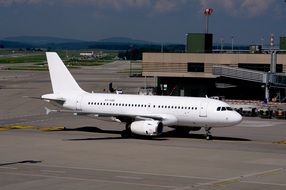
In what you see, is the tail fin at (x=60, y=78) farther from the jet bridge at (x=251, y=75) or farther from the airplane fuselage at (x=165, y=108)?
the jet bridge at (x=251, y=75)

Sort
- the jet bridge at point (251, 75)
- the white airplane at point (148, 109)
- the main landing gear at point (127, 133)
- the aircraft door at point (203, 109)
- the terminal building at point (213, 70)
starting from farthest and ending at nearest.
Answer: the terminal building at point (213, 70) → the jet bridge at point (251, 75) → the main landing gear at point (127, 133) → the aircraft door at point (203, 109) → the white airplane at point (148, 109)

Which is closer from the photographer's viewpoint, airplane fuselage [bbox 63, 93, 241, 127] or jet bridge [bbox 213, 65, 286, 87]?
airplane fuselage [bbox 63, 93, 241, 127]

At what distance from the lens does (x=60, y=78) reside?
64000 mm

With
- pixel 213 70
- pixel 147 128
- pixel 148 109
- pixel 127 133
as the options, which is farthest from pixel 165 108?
pixel 213 70

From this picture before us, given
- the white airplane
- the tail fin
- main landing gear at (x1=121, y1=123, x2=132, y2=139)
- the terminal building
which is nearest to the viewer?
the white airplane

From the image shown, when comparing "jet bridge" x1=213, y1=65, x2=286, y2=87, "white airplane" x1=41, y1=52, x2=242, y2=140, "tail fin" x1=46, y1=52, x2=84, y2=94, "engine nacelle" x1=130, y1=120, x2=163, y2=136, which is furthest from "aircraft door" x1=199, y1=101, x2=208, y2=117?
"jet bridge" x1=213, y1=65, x2=286, y2=87

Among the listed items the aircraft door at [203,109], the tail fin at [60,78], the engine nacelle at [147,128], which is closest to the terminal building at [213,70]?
the tail fin at [60,78]

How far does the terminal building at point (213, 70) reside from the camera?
9531 cm

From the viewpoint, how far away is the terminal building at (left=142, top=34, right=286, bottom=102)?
9531cm

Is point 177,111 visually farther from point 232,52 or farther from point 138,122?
point 232,52

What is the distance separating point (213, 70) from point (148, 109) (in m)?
39.6

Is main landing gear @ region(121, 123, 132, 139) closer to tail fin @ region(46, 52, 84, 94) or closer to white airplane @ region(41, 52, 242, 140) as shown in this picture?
white airplane @ region(41, 52, 242, 140)

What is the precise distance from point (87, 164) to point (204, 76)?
58.9m

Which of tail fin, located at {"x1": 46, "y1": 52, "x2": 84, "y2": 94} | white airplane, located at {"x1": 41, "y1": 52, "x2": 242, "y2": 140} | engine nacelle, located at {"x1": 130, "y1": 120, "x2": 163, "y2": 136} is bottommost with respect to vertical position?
engine nacelle, located at {"x1": 130, "y1": 120, "x2": 163, "y2": 136}
